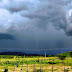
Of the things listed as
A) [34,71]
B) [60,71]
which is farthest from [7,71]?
[60,71]

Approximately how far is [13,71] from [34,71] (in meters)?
7.91

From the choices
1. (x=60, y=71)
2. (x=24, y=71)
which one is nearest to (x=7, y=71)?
(x=24, y=71)

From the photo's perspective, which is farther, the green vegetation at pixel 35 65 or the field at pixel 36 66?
the green vegetation at pixel 35 65

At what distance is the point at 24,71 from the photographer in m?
45.5

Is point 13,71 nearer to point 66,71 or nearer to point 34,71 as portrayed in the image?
point 34,71

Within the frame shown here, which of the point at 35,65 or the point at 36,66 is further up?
the point at 35,65

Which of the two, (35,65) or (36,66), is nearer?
(36,66)

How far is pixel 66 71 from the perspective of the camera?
1794 inches

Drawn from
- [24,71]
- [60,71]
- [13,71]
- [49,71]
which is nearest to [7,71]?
[13,71]

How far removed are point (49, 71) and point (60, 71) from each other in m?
4.22

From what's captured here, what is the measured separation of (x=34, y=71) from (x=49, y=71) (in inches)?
234

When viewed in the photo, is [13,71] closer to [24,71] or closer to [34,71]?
[24,71]

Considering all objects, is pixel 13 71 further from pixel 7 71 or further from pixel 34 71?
pixel 34 71

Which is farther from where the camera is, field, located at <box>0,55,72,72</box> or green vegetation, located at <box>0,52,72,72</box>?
green vegetation, located at <box>0,52,72,72</box>
